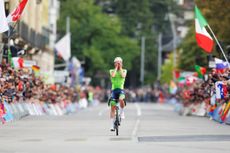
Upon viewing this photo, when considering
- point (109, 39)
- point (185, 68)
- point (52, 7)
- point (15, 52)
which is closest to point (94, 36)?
point (109, 39)

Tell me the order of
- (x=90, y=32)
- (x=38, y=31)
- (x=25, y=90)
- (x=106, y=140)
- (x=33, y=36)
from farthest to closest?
(x=90, y=32) < (x=38, y=31) < (x=33, y=36) < (x=25, y=90) < (x=106, y=140)

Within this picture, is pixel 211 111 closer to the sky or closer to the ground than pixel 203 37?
closer to the ground

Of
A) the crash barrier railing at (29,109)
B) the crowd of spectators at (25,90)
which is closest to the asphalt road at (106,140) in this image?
the crash barrier railing at (29,109)

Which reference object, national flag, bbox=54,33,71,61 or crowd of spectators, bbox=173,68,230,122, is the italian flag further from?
national flag, bbox=54,33,71,61

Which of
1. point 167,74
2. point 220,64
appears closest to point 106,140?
point 220,64

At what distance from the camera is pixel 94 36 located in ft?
417

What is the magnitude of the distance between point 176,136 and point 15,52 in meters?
21.6

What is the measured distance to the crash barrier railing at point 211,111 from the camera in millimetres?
37688

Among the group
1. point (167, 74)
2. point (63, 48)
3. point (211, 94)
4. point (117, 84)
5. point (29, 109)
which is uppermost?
point (63, 48)

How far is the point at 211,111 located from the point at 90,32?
8156 centimetres

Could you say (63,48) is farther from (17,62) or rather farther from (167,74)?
(167,74)

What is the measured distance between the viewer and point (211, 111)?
4500cm

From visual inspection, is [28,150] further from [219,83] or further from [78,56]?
[78,56]

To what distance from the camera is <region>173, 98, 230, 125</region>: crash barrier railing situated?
37.7 m
